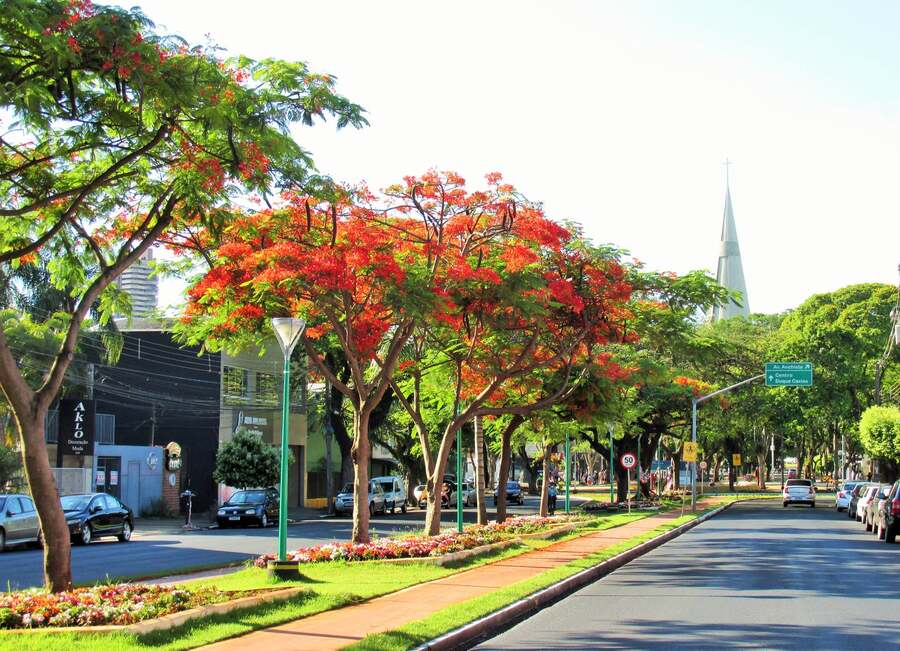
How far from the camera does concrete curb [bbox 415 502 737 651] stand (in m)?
11.2

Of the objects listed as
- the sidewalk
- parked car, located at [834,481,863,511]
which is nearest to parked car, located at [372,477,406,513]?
parked car, located at [834,481,863,511]

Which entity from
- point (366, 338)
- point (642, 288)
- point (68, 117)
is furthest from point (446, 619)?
point (642, 288)

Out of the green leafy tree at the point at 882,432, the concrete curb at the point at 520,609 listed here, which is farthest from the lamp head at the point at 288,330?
the green leafy tree at the point at 882,432

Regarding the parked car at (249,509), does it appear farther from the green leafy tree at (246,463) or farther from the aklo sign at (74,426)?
the green leafy tree at (246,463)

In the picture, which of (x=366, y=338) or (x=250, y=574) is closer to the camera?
(x=250, y=574)

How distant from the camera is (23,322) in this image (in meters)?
38.8

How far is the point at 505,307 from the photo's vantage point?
21359 millimetres

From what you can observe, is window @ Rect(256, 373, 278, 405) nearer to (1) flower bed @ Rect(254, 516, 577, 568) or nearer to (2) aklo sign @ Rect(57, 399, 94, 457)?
(2) aklo sign @ Rect(57, 399, 94, 457)

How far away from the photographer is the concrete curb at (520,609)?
11188 millimetres

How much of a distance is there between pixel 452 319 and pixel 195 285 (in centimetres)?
498

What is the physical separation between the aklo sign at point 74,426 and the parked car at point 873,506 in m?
27.2

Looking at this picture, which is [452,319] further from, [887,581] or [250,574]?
[887,581]

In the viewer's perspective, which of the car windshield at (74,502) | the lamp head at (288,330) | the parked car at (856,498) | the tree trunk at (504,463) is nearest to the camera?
the lamp head at (288,330)

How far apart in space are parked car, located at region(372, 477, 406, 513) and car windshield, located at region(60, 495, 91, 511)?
1915cm
